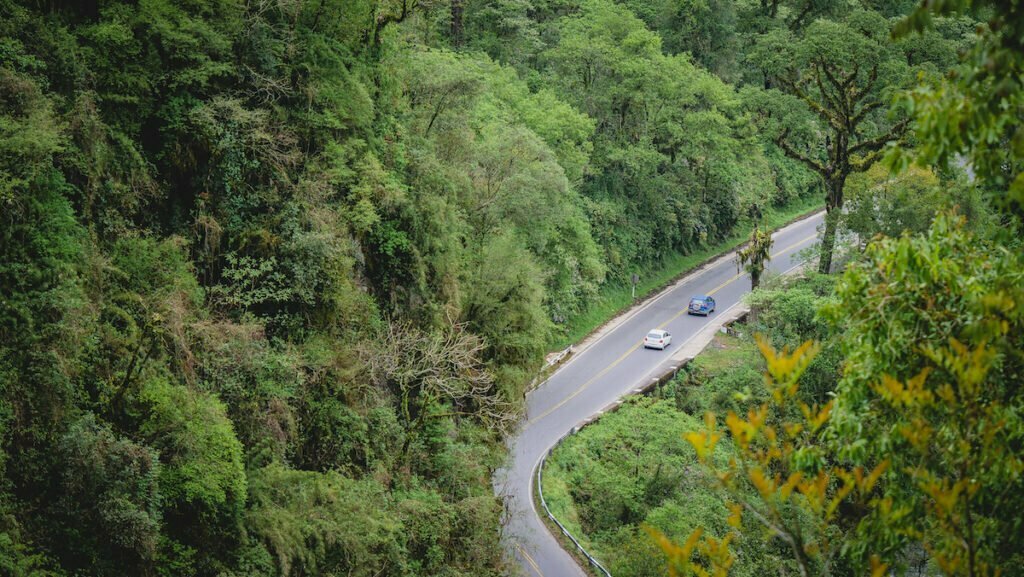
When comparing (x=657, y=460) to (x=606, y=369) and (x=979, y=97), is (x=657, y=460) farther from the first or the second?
(x=979, y=97)

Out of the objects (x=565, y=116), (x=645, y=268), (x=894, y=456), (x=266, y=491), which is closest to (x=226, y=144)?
(x=266, y=491)

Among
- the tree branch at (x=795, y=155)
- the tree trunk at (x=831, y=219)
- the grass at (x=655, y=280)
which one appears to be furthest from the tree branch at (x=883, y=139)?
the grass at (x=655, y=280)

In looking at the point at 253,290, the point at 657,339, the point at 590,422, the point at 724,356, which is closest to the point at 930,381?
the point at 253,290

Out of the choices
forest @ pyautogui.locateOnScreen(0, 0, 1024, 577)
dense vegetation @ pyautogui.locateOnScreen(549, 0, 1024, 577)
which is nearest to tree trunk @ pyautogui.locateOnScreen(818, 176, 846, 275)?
forest @ pyautogui.locateOnScreen(0, 0, 1024, 577)

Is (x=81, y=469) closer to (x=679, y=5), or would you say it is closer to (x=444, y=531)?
(x=444, y=531)

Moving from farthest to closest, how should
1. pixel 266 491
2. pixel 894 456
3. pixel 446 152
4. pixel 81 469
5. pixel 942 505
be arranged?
pixel 446 152, pixel 266 491, pixel 81 469, pixel 894 456, pixel 942 505
